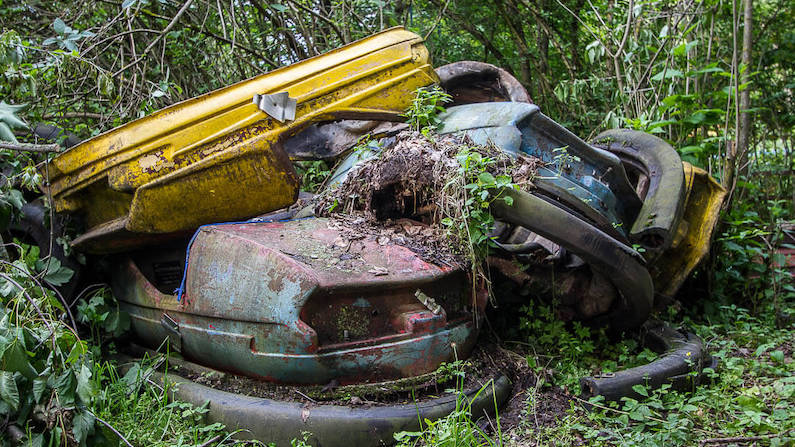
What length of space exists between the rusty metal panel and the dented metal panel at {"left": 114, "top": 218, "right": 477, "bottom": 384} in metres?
0.29

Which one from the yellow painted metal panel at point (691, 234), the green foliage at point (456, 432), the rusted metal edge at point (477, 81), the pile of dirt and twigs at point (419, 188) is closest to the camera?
the green foliage at point (456, 432)

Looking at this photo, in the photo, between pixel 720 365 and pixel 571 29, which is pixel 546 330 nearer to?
pixel 720 365

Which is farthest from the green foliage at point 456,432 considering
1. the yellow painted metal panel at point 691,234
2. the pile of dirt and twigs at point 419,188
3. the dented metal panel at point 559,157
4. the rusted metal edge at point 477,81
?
the rusted metal edge at point 477,81

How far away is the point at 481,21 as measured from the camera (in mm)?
6496

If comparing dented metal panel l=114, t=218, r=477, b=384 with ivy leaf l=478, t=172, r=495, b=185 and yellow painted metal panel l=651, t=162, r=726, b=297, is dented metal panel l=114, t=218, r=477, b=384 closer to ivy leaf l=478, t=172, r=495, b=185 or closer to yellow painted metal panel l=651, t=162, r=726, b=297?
ivy leaf l=478, t=172, r=495, b=185

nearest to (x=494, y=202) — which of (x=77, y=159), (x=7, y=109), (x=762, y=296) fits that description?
(x=77, y=159)

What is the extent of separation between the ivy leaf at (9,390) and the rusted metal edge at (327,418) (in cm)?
64

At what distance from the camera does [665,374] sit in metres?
2.44

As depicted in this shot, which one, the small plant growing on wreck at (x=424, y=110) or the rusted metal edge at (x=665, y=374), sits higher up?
the small plant growing on wreck at (x=424, y=110)

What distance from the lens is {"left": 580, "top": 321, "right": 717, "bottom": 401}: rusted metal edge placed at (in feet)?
7.66

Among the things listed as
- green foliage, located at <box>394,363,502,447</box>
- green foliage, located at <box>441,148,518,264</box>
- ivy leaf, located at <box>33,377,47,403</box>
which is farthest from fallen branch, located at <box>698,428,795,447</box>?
ivy leaf, located at <box>33,377,47,403</box>

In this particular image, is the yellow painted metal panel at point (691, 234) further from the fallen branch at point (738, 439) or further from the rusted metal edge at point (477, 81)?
the fallen branch at point (738, 439)

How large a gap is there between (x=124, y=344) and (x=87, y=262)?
46cm

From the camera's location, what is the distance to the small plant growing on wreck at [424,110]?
2.88 metres
